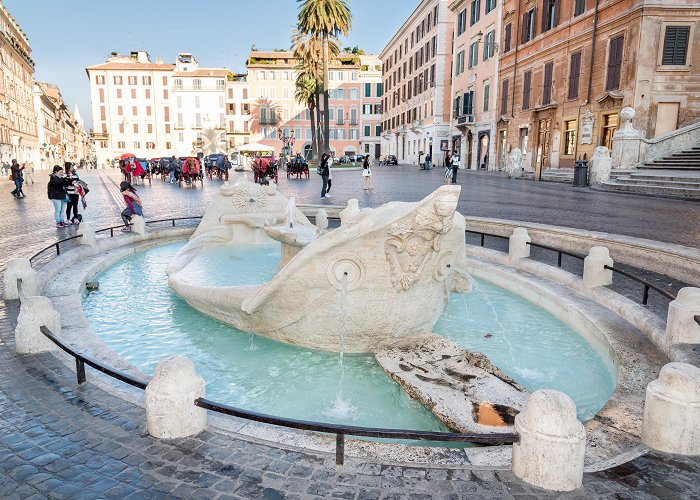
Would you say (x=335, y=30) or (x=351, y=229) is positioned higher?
(x=335, y=30)

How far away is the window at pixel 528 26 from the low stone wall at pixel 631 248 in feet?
82.6

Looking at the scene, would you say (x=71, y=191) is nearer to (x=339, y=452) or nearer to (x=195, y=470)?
(x=195, y=470)

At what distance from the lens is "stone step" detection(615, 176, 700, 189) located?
15820 millimetres

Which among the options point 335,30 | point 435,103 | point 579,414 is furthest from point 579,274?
point 435,103

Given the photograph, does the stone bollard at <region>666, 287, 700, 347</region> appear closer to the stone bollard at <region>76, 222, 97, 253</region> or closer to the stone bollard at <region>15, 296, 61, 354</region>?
the stone bollard at <region>15, 296, 61, 354</region>

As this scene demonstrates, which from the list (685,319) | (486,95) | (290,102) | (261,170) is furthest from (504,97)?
(290,102)

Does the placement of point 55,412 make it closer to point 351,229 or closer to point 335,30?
point 351,229

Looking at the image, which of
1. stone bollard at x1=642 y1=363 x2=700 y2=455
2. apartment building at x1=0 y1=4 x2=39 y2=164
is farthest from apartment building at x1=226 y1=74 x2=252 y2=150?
stone bollard at x1=642 y1=363 x2=700 y2=455

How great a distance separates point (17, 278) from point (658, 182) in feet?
60.2

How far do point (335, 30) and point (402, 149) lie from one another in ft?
71.8

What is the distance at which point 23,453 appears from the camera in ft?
9.60

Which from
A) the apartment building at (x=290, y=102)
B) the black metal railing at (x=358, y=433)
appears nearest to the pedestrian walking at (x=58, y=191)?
the black metal railing at (x=358, y=433)

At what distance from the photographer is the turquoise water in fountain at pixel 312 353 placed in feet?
13.4

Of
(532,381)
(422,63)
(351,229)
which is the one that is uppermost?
(422,63)
